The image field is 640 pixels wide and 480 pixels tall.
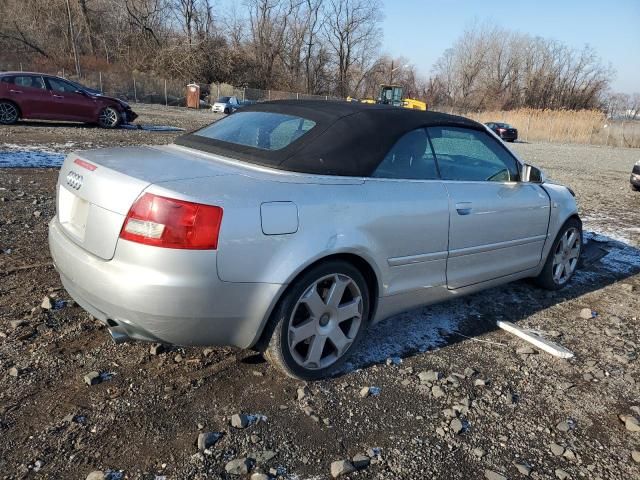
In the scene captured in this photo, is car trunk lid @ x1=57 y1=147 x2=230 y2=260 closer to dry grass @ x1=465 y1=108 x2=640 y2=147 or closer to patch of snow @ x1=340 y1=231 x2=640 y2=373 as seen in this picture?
patch of snow @ x1=340 y1=231 x2=640 y2=373

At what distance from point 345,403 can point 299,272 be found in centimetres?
77

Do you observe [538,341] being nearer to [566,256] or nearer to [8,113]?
[566,256]

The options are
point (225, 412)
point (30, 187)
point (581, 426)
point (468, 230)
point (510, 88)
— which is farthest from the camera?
point (510, 88)

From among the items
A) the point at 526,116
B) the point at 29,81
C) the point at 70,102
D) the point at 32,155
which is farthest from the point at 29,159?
the point at 526,116

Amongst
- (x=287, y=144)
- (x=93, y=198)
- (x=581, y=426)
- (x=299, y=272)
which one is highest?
(x=287, y=144)

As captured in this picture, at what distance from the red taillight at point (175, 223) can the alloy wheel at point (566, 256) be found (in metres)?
3.49

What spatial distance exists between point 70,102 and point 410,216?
1478 cm

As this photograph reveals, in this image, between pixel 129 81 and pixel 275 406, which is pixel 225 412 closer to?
pixel 275 406

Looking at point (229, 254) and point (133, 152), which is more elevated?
point (133, 152)

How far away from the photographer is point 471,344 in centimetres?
356

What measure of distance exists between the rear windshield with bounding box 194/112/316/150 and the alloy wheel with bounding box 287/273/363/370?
0.88 metres

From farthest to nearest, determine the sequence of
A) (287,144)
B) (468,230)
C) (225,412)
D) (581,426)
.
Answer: (468,230)
(287,144)
(581,426)
(225,412)

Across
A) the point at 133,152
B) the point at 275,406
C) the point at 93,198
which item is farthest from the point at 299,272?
the point at 133,152

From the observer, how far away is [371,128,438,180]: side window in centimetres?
314
